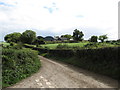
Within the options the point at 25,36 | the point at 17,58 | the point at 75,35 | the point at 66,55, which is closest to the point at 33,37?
the point at 25,36

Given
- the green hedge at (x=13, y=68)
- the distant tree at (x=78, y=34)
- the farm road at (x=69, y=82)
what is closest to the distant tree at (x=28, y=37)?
the distant tree at (x=78, y=34)

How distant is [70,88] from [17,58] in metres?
6.11

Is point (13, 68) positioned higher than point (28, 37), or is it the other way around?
point (28, 37)

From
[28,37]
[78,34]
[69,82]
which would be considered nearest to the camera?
[69,82]

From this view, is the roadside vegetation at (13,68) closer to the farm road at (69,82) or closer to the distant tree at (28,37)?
the farm road at (69,82)

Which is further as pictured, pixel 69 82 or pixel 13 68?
pixel 13 68

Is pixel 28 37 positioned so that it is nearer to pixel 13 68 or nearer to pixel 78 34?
pixel 78 34

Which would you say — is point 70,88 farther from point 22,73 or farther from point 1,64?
point 1,64

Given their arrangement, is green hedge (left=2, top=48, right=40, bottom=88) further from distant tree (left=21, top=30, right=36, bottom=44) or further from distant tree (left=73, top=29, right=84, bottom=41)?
distant tree (left=73, top=29, right=84, bottom=41)

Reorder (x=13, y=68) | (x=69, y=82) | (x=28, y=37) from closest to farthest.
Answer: (x=69, y=82)
(x=13, y=68)
(x=28, y=37)

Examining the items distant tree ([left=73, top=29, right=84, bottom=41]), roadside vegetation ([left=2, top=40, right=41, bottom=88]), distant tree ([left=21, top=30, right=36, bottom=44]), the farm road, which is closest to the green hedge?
roadside vegetation ([left=2, top=40, right=41, bottom=88])

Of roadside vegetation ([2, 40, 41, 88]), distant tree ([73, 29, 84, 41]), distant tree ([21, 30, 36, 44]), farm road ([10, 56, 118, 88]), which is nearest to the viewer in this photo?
farm road ([10, 56, 118, 88])

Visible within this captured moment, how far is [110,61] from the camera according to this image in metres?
10.6

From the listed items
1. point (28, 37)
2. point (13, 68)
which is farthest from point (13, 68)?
point (28, 37)
